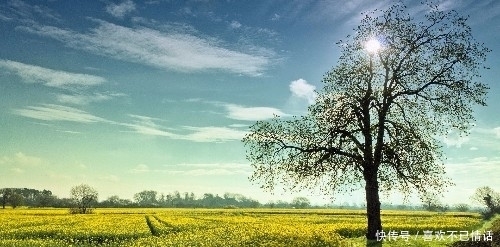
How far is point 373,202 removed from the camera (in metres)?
27.6

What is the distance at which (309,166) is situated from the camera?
27828 millimetres

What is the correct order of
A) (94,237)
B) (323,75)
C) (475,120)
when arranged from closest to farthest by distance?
(475,120)
(323,75)
(94,237)

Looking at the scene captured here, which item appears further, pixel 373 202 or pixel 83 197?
pixel 83 197

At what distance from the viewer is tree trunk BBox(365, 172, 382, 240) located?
27531mm

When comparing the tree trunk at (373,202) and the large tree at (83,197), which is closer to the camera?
the tree trunk at (373,202)

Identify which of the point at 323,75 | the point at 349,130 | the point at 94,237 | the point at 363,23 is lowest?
the point at 94,237

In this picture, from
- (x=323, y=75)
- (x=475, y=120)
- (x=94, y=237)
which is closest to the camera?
(x=475, y=120)

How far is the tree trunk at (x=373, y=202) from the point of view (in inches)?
1084

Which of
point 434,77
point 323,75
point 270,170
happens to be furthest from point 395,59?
point 270,170

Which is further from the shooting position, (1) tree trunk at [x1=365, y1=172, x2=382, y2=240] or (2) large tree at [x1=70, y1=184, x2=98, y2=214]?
(2) large tree at [x1=70, y1=184, x2=98, y2=214]

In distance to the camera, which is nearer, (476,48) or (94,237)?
(476,48)

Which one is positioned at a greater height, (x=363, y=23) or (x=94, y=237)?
(x=363, y=23)

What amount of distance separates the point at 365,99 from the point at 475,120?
6.75 metres

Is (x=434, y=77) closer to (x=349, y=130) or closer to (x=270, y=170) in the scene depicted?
(x=349, y=130)
